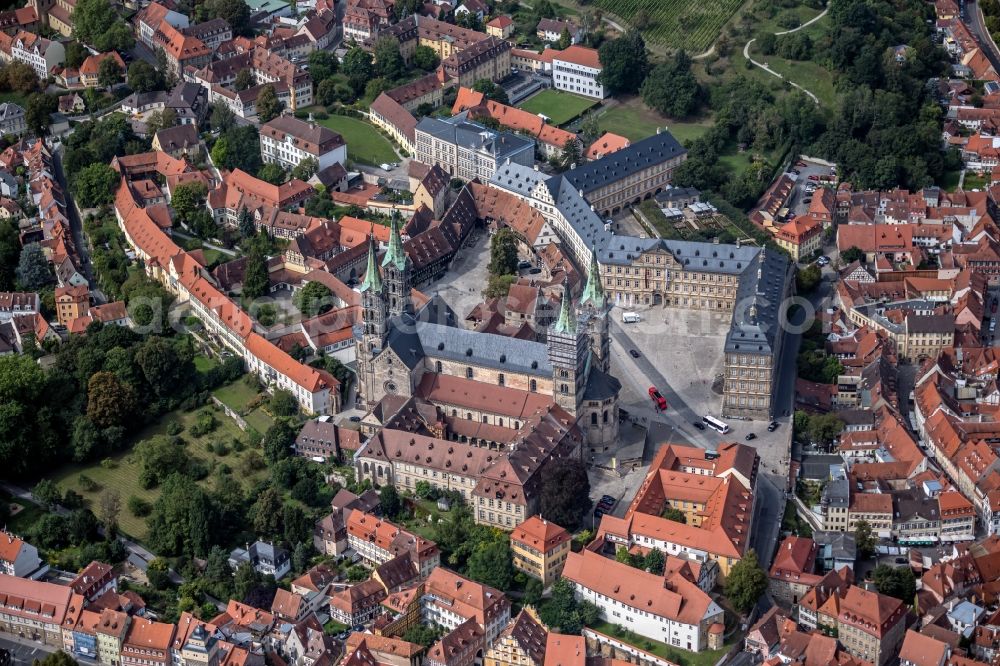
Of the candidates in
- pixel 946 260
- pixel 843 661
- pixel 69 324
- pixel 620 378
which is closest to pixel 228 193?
pixel 69 324

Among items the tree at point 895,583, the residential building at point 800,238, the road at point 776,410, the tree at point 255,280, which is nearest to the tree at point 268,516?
the road at point 776,410

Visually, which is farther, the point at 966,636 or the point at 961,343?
the point at 961,343

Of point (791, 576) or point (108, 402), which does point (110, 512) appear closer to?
point (108, 402)

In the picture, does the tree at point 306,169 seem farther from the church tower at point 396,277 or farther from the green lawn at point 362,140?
the church tower at point 396,277

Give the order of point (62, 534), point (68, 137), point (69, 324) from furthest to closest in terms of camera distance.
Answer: point (68, 137)
point (69, 324)
point (62, 534)

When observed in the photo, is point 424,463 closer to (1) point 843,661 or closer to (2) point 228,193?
(1) point 843,661

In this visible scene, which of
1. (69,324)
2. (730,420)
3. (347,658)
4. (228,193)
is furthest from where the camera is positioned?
(228,193)
